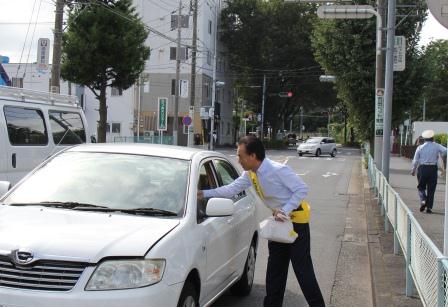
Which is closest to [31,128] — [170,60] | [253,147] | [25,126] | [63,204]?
[25,126]

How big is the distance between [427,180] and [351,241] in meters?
3.83

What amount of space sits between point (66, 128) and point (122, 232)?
25.1 ft

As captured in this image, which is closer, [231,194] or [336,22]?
[231,194]

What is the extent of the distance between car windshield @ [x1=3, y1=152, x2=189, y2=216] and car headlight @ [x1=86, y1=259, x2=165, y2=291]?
888 mm

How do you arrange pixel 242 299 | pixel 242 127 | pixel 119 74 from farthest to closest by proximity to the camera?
pixel 242 127 < pixel 119 74 < pixel 242 299

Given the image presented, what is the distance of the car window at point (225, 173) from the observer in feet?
19.9

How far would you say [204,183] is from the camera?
17.9 feet

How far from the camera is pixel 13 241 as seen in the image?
3807 mm

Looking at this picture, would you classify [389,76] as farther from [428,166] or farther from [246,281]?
[246,281]

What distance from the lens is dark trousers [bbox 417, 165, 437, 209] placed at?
13242 mm

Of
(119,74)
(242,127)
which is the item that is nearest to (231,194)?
A: (119,74)

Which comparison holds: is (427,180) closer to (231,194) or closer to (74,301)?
(231,194)

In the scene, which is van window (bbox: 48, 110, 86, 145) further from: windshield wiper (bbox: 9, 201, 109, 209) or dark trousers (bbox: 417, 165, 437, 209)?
dark trousers (bbox: 417, 165, 437, 209)

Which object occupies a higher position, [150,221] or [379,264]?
[150,221]
